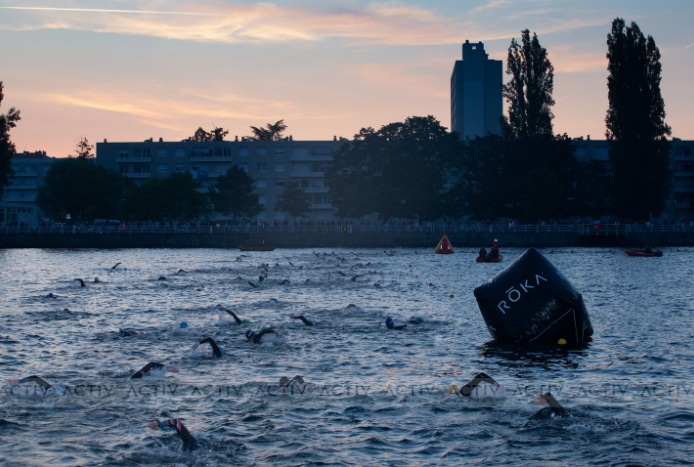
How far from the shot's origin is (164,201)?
113062mm

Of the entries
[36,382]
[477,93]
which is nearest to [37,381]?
[36,382]

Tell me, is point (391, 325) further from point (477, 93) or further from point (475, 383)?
point (477, 93)

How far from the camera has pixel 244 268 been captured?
184 feet

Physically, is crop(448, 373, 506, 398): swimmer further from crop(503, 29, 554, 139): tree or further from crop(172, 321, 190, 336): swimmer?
crop(503, 29, 554, 139): tree

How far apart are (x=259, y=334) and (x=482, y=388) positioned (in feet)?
25.0

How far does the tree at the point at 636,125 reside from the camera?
90.3 m

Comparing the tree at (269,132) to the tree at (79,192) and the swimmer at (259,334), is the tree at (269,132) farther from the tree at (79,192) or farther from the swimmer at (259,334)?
the swimmer at (259,334)

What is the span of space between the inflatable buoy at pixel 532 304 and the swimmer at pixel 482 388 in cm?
506

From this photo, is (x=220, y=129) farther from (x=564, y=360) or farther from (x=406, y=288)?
(x=564, y=360)

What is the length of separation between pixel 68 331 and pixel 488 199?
84.2 meters

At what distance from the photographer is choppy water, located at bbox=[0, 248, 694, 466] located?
484 inches

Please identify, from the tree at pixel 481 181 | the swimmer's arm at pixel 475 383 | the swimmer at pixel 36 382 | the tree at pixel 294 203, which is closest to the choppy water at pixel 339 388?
the swimmer at pixel 36 382

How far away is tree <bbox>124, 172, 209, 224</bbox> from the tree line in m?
0.15

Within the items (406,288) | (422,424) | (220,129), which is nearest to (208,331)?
(422,424)
